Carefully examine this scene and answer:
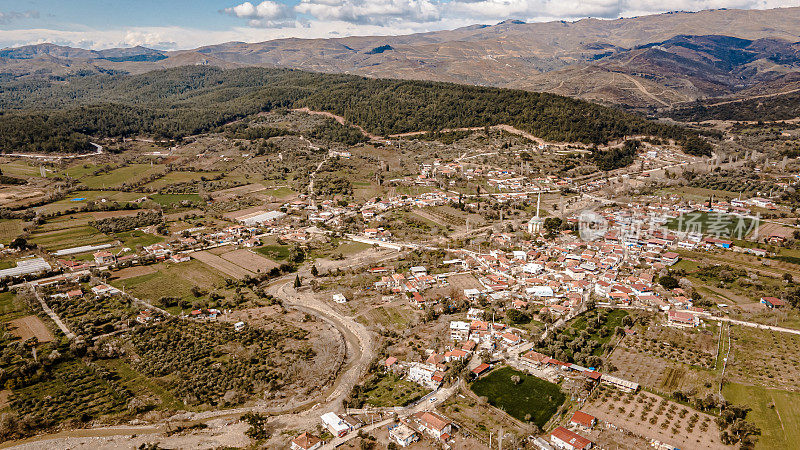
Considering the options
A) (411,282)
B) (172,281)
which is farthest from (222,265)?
(411,282)

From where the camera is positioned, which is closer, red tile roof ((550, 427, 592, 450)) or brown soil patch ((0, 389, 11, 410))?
red tile roof ((550, 427, 592, 450))

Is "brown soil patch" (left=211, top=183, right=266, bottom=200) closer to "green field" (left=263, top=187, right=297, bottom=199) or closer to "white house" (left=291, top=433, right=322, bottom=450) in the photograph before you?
"green field" (left=263, top=187, right=297, bottom=199)

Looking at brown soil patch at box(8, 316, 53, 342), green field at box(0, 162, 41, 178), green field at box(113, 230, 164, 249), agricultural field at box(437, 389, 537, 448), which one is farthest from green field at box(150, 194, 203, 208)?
agricultural field at box(437, 389, 537, 448)

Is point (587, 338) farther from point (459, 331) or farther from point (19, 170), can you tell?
point (19, 170)

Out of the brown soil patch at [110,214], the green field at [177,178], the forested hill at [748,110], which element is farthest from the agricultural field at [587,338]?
the forested hill at [748,110]

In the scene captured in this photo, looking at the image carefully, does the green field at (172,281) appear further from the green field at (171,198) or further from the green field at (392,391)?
the green field at (171,198)

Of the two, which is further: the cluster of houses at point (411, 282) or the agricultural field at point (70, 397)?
the cluster of houses at point (411, 282)

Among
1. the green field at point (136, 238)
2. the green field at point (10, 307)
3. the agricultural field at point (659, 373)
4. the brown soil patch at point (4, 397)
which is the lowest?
the agricultural field at point (659, 373)
